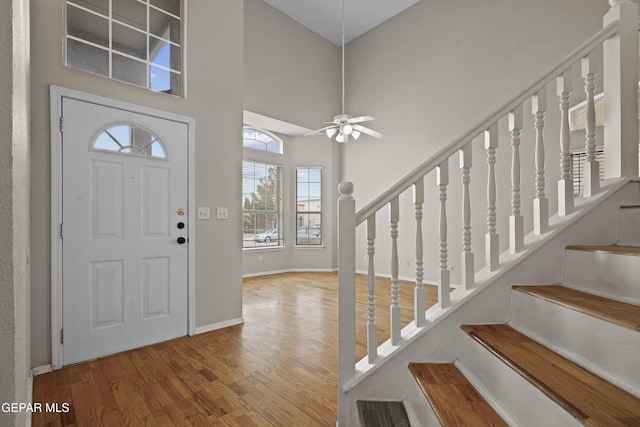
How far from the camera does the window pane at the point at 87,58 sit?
7.60ft

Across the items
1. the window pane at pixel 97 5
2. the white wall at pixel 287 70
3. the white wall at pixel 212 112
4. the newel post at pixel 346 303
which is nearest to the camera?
the newel post at pixel 346 303

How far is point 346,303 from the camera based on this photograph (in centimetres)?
160

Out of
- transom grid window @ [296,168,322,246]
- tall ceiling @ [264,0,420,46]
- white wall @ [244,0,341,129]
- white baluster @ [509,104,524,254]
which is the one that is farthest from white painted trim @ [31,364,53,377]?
tall ceiling @ [264,0,420,46]

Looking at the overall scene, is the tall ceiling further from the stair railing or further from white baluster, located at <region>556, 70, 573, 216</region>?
white baluster, located at <region>556, 70, 573, 216</region>

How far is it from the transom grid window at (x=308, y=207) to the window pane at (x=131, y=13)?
4.04 meters

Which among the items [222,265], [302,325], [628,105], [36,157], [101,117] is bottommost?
[302,325]

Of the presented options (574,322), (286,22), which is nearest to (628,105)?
(574,322)

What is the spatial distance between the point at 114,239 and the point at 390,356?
7.55 ft

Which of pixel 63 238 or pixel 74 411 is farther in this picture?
pixel 63 238

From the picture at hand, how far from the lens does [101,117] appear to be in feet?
7.86

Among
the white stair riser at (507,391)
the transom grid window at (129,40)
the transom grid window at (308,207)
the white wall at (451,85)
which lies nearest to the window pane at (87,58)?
the transom grid window at (129,40)

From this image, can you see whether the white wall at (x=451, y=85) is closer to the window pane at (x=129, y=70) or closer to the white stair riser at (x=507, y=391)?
the white stair riser at (x=507, y=391)

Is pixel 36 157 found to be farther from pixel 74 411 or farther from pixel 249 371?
pixel 249 371

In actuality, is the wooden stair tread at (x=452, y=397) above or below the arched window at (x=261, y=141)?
below
